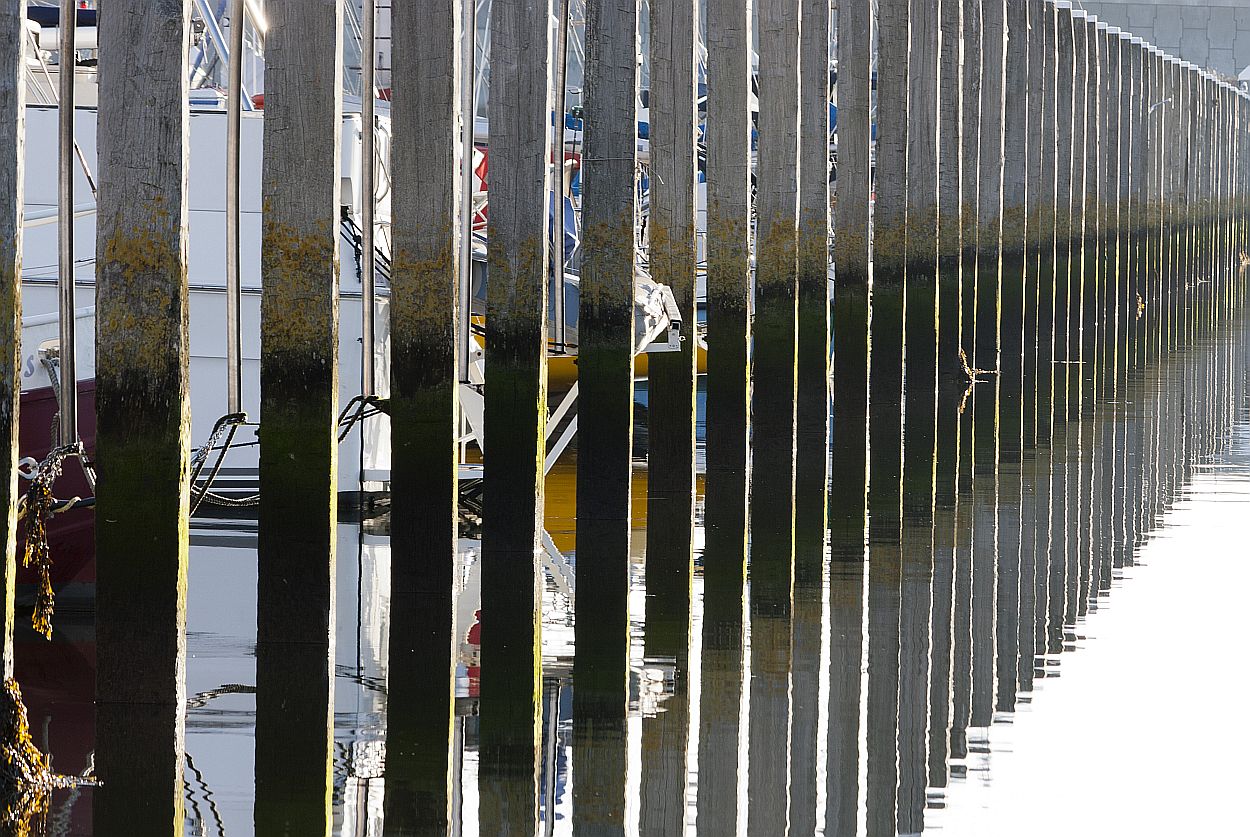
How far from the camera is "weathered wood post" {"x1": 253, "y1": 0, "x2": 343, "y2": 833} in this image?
6105mm

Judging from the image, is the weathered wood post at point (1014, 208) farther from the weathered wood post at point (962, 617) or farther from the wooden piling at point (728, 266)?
the wooden piling at point (728, 266)

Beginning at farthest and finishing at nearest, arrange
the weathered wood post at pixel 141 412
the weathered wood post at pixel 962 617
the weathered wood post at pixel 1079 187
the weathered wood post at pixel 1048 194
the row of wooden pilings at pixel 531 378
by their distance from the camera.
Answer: the weathered wood post at pixel 1079 187, the weathered wood post at pixel 1048 194, the weathered wood post at pixel 962 617, the row of wooden pilings at pixel 531 378, the weathered wood post at pixel 141 412

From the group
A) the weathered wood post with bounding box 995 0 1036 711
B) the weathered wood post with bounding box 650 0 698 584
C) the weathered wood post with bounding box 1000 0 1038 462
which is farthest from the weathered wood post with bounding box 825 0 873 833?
the weathered wood post with bounding box 1000 0 1038 462

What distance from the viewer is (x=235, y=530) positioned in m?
10.3

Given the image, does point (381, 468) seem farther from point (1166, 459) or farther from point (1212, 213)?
point (1212, 213)

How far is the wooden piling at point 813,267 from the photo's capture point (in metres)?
10.7

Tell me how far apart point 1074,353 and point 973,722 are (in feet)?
48.8

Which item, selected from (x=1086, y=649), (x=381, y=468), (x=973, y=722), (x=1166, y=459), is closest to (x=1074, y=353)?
(x=1166, y=459)

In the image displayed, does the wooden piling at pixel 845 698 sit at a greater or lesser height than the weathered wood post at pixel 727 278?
lesser

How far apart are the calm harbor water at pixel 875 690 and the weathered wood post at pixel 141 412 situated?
14 cm

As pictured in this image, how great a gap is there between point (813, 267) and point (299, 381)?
5.46 meters

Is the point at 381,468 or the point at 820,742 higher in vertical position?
the point at 381,468

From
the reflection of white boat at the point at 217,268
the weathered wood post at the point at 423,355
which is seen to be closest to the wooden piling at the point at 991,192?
the reflection of white boat at the point at 217,268

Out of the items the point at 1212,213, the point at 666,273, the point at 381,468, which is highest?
the point at 1212,213
